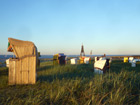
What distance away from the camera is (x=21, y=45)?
5918 millimetres

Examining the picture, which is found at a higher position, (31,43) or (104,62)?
(31,43)

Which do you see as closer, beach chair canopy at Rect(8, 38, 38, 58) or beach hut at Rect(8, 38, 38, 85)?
beach hut at Rect(8, 38, 38, 85)

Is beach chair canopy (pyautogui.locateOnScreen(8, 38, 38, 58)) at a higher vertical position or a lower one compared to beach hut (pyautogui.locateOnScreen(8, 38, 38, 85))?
higher

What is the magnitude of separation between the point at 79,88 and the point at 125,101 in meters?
1.54

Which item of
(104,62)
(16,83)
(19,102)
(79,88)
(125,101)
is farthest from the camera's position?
(104,62)

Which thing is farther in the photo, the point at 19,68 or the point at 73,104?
the point at 19,68

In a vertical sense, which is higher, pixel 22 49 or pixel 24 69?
pixel 22 49

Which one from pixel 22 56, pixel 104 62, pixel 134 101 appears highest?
pixel 22 56

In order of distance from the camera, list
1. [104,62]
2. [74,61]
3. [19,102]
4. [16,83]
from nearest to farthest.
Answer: [19,102] → [16,83] → [104,62] → [74,61]

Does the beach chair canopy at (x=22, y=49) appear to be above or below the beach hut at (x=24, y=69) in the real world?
above

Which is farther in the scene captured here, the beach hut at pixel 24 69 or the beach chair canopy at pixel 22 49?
the beach chair canopy at pixel 22 49

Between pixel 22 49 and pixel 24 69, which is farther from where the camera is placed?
pixel 22 49

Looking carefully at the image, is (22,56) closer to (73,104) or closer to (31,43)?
(31,43)

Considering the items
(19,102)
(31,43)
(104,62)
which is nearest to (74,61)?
(104,62)
